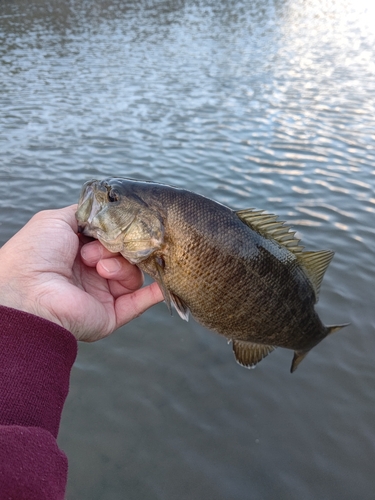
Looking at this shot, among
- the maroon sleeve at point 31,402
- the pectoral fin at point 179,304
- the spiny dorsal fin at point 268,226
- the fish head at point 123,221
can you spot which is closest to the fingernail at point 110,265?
the fish head at point 123,221

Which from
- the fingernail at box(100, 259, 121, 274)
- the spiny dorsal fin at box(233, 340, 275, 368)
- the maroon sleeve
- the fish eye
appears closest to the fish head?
the fish eye

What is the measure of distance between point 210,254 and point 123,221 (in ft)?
2.10

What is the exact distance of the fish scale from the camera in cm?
274

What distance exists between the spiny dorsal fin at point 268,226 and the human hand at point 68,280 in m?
0.93

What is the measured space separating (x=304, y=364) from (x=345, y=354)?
21.8 inches

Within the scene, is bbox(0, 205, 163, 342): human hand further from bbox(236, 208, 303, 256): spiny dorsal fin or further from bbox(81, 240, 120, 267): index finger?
bbox(236, 208, 303, 256): spiny dorsal fin

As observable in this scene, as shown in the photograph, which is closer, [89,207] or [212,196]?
[89,207]

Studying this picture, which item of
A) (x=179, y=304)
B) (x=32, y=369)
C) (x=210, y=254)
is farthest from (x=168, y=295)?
(x=32, y=369)

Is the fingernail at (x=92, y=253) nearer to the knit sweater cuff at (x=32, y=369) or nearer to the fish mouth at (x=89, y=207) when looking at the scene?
the fish mouth at (x=89, y=207)

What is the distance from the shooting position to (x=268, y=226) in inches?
114

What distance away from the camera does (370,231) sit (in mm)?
7320

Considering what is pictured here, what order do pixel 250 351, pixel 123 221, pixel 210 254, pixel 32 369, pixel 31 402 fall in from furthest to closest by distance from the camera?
pixel 250 351 → pixel 123 221 → pixel 210 254 → pixel 32 369 → pixel 31 402

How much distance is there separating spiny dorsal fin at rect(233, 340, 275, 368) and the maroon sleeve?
128 cm

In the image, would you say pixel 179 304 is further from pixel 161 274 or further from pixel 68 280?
pixel 68 280
